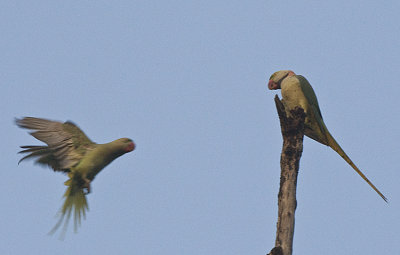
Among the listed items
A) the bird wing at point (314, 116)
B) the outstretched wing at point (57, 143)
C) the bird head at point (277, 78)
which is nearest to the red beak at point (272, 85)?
the bird head at point (277, 78)

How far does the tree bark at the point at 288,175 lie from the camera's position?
4.78 m

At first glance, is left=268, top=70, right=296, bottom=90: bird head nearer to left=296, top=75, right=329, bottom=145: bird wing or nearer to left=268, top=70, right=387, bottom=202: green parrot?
left=268, top=70, right=387, bottom=202: green parrot

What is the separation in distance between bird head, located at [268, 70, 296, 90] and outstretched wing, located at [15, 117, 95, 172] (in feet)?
10.5

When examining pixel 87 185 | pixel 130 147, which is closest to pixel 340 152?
pixel 130 147

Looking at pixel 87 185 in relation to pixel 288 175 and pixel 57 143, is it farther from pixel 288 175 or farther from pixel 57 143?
pixel 288 175

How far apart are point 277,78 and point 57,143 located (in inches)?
146

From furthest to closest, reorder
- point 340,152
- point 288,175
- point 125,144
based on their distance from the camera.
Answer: point 340,152 < point 125,144 < point 288,175

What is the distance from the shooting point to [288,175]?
527cm

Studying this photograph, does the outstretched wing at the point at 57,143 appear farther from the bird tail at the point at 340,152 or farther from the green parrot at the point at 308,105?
the bird tail at the point at 340,152

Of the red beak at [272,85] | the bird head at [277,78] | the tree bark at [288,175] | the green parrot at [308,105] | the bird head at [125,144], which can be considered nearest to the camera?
the tree bark at [288,175]

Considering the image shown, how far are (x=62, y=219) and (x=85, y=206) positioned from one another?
395 mm

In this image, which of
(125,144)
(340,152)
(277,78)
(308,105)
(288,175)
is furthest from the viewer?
(277,78)

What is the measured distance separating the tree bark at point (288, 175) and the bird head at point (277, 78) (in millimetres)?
2209

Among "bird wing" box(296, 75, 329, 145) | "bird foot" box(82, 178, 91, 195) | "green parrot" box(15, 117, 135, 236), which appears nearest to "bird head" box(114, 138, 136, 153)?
"green parrot" box(15, 117, 135, 236)
